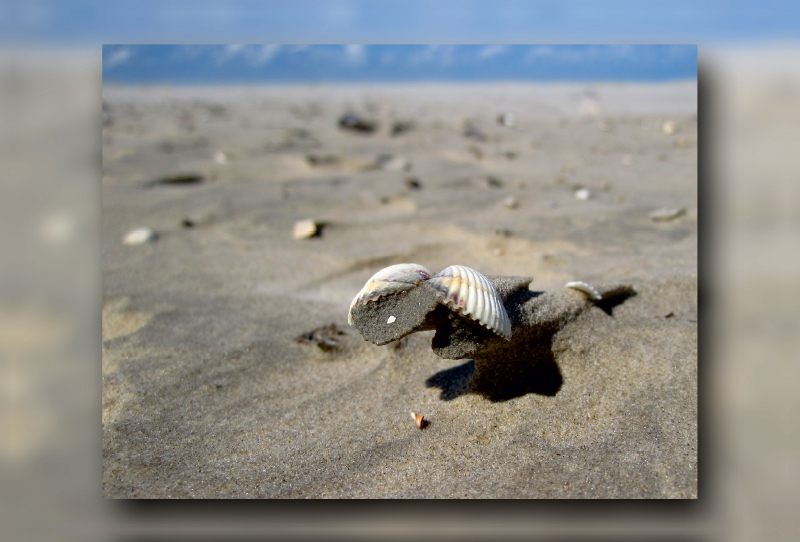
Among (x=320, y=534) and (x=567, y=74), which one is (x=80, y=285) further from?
(x=567, y=74)

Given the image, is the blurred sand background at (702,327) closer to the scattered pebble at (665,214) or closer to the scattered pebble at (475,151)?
the scattered pebble at (665,214)

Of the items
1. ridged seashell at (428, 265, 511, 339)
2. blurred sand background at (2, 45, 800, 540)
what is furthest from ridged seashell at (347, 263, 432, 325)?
blurred sand background at (2, 45, 800, 540)

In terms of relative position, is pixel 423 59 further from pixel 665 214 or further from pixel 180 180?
pixel 180 180

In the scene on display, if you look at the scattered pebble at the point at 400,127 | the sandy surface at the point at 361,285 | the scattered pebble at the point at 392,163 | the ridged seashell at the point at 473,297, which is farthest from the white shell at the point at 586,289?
the scattered pebble at the point at 400,127

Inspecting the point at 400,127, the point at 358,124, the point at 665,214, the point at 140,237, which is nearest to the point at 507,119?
the point at 400,127

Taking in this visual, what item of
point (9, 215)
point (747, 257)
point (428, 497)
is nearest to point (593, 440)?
point (428, 497)
